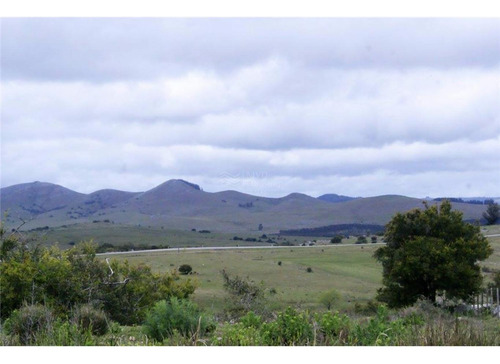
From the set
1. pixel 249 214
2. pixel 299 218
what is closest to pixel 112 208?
pixel 249 214

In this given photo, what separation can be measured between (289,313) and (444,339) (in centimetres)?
197

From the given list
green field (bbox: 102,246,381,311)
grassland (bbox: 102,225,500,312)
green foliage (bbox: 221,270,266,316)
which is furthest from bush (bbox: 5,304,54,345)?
grassland (bbox: 102,225,500,312)

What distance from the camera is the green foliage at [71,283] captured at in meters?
14.6

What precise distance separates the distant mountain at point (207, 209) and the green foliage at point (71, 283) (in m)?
48.0

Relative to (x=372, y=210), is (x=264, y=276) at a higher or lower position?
lower

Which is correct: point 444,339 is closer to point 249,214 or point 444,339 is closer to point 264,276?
point 264,276

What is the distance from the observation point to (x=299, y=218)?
75.6 metres

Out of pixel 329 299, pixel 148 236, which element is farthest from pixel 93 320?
pixel 148 236

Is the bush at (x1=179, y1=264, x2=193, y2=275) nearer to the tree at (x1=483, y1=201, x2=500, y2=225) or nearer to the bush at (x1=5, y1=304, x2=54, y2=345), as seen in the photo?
the bush at (x1=5, y1=304, x2=54, y2=345)

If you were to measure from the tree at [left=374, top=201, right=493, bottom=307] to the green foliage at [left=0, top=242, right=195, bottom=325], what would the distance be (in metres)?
7.79

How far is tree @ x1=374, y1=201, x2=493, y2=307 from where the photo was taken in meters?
20.6

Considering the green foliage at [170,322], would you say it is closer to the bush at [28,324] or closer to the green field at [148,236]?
the bush at [28,324]

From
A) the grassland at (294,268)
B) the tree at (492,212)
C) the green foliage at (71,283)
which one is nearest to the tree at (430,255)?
the grassland at (294,268)
